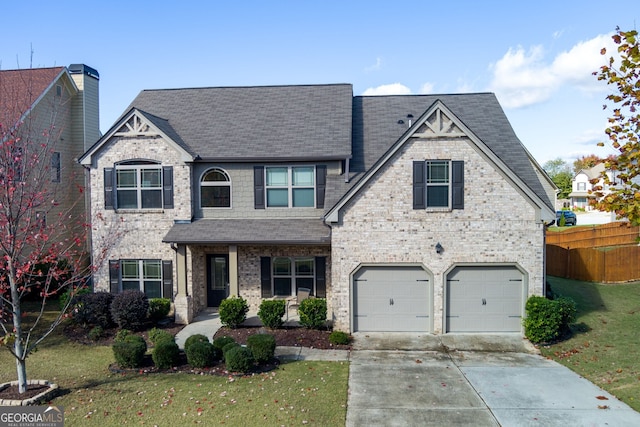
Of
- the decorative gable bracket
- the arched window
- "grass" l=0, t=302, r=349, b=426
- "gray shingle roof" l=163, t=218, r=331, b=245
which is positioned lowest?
"grass" l=0, t=302, r=349, b=426

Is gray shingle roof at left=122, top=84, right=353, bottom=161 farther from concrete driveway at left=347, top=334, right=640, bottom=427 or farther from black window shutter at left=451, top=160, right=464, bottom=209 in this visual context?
concrete driveway at left=347, top=334, right=640, bottom=427

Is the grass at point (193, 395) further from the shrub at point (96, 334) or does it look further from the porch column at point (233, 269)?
the porch column at point (233, 269)

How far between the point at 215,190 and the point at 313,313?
6.14m

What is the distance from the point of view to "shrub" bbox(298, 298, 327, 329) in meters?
15.1

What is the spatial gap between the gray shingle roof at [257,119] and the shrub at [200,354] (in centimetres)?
753

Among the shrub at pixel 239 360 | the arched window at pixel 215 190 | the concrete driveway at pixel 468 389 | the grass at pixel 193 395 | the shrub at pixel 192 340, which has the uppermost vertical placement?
the arched window at pixel 215 190

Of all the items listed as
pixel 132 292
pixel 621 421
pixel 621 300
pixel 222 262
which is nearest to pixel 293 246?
pixel 222 262

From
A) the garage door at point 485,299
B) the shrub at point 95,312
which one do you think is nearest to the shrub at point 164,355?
the shrub at point 95,312

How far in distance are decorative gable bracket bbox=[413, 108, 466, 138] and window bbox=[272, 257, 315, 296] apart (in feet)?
20.2

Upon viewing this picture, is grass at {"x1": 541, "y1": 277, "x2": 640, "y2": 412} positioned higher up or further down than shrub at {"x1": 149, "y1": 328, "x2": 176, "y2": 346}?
further down

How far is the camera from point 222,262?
18.2 m

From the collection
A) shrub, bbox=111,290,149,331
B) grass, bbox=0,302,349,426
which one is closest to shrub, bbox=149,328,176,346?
grass, bbox=0,302,349,426

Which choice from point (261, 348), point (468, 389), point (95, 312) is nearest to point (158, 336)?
point (261, 348)

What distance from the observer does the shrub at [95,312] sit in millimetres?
15469
